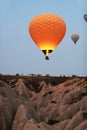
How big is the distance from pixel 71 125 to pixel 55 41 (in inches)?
401

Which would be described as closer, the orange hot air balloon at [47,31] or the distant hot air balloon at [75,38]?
the orange hot air balloon at [47,31]

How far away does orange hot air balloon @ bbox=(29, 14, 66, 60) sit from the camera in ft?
79.2

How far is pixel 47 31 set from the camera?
24172 millimetres

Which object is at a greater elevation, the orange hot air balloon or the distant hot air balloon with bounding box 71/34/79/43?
the distant hot air balloon with bounding box 71/34/79/43

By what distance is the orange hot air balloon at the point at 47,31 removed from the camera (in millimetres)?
24141

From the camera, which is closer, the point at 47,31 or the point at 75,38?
the point at 47,31

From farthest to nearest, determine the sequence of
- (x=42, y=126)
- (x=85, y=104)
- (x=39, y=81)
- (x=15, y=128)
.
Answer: (x=39, y=81) → (x=85, y=104) → (x=15, y=128) → (x=42, y=126)

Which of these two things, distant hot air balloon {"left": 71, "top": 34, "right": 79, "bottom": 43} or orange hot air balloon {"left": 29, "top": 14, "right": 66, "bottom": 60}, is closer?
orange hot air balloon {"left": 29, "top": 14, "right": 66, "bottom": 60}

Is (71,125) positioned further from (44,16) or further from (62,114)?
(44,16)

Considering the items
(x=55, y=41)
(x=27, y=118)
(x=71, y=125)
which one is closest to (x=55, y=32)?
(x=55, y=41)

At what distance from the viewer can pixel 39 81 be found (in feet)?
149

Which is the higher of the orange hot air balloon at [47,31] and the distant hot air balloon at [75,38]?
the distant hot air balloon at [75,38]

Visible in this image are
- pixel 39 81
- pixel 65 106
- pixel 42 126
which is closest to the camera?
pixel 42 126

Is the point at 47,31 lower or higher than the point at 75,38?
lower
